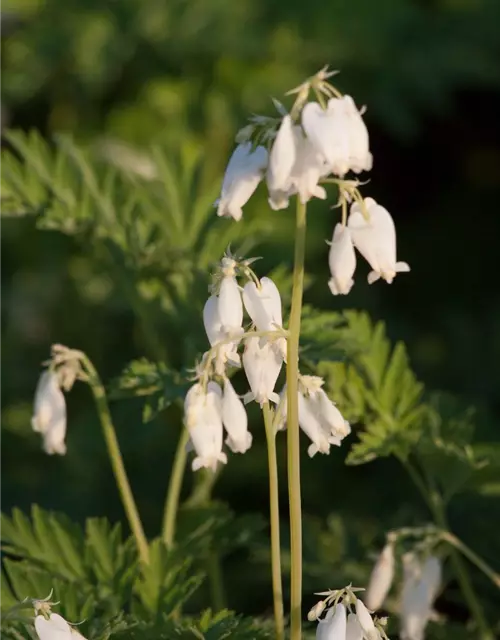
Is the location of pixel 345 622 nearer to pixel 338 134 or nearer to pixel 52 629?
pixel 52 629

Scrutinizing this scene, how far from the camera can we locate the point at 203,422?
1.30m

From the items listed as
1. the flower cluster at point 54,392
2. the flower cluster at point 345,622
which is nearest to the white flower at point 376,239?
the flower cluster at point 345,622

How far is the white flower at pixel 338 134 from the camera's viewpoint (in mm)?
1146

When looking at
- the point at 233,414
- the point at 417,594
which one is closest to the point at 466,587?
the point at 417,594

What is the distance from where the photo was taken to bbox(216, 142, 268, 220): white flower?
1236 mm

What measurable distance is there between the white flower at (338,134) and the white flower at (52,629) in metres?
0.62

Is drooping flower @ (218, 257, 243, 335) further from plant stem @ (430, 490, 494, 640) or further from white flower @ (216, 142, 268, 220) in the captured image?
plant stem @ (430, 490, 494, 640)

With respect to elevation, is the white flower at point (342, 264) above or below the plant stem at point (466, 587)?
above

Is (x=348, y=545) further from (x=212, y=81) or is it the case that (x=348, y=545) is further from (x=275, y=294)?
(x=212, y=81)

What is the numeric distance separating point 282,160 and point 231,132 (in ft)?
8.59

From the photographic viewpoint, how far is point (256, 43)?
3.56 m

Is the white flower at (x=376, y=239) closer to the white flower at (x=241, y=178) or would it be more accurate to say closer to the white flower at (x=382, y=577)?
the white flower at (x=241, y=178)

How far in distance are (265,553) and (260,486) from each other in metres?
0.99

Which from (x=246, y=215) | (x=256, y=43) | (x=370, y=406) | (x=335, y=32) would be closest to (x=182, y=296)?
(x=370, y=406)
